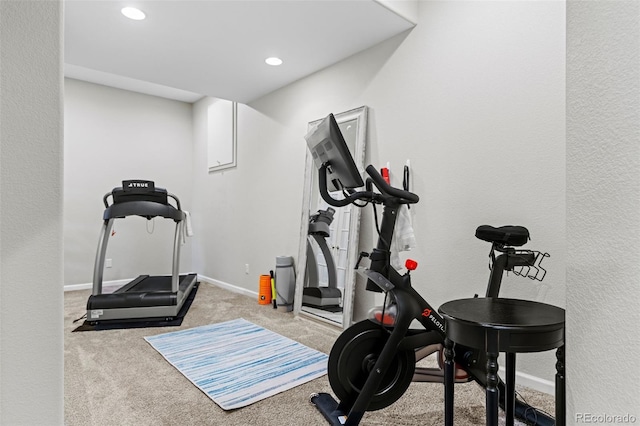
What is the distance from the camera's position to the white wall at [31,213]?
0.92 m

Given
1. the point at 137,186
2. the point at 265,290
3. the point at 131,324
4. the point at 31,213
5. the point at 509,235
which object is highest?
the point at 137,186

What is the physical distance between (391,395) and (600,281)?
123 cm

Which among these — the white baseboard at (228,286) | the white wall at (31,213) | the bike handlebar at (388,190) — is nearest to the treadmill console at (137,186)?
the white baseboard at (228,286)

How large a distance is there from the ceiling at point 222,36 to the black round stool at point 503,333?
2.23m

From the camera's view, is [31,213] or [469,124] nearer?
[31,213]

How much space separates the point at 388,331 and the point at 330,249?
5.88 feet

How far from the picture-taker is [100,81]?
5238 millimetres

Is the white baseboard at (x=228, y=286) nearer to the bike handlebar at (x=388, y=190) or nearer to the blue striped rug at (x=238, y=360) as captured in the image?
the blue striped rug at (x=238, y=360)

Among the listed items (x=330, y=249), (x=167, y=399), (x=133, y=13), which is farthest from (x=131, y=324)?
(x=133, y=13)

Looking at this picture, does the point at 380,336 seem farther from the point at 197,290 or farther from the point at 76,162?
the point at 76,162

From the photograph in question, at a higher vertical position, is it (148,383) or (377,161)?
(377,161)

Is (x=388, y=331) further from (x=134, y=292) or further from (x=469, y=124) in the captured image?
(x=134, y=292)

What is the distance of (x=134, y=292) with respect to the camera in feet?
12.3

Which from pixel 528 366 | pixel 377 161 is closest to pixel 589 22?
pixel 528 366
